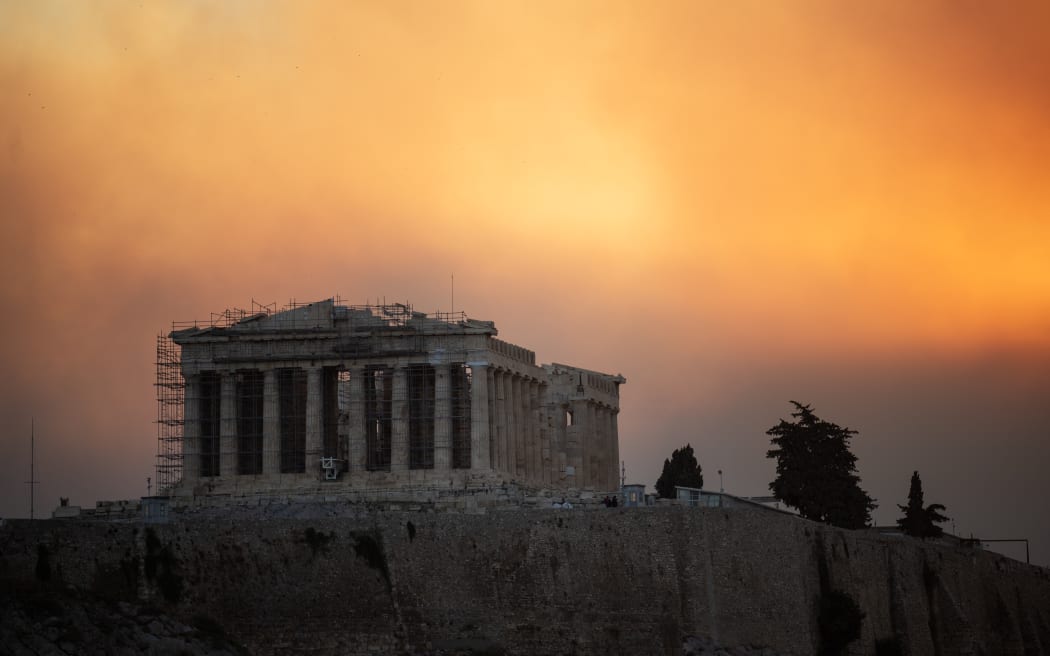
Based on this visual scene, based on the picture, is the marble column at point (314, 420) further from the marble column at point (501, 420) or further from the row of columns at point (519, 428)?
the marble column at point (501, 420)

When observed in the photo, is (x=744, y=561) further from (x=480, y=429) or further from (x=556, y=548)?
(x=480, y=429)

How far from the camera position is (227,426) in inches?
3846

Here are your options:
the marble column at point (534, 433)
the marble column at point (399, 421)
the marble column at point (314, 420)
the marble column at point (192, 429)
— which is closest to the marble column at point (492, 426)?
the marble column at point (399, 421)

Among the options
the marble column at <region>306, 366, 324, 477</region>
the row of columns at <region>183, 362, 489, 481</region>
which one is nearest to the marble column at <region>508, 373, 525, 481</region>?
the row of columns at <region>183, 362, 489, 481</region>

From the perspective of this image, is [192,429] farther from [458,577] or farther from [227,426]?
[458,577]

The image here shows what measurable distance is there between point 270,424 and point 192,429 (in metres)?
3.07

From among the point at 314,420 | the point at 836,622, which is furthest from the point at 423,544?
the point at 314,420

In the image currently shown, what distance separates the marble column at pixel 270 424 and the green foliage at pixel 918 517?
95.9 feet

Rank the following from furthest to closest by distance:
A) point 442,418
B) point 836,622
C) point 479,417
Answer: point 479,417
point 442,418
point 836,622

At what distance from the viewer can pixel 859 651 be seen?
90625mm

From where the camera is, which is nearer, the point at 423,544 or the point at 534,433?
the point at 423,544

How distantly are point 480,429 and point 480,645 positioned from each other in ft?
62.7

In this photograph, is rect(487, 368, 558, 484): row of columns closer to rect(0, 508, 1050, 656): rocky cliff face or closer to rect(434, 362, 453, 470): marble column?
rect(434, 362, 453, 470): marble column

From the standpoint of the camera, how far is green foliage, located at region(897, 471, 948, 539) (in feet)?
361
